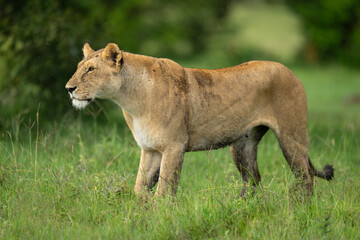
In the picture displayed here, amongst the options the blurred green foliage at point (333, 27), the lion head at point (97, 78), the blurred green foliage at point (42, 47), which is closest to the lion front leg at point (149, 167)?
the lion head at point (97, 78)

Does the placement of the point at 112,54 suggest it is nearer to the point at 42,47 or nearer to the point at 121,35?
the point at 42,47

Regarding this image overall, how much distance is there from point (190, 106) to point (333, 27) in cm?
2043

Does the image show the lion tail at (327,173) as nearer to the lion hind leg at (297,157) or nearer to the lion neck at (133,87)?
the lion hind leg at (297,157)

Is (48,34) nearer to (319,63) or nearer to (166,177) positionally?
(166,177)

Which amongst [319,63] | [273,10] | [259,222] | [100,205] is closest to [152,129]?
[100,205]

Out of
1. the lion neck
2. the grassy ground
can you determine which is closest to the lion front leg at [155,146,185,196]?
the grassy ground

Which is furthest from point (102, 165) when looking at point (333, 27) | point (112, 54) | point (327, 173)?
point (333, 27)

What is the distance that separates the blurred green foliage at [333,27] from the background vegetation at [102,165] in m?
2.43

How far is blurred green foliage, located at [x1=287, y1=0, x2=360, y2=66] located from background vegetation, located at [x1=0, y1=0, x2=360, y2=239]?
243cm

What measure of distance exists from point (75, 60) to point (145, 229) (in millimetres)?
5241

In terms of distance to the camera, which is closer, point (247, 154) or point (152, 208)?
point (152, 208)

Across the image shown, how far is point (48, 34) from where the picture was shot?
31.6ft

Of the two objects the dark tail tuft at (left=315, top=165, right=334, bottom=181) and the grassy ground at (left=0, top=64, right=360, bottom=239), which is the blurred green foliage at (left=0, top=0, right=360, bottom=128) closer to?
the grassy ground at (left=0, top=64, right=360, bottom=239)

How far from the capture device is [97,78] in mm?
5148
